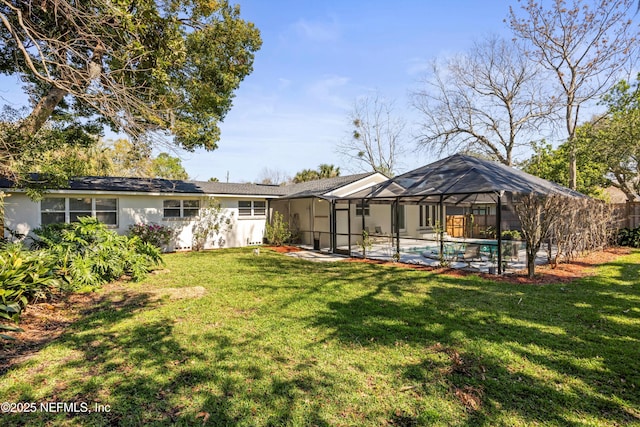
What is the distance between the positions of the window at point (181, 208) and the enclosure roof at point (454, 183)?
8182mm

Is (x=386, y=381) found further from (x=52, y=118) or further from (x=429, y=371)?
(x=52, y=118)

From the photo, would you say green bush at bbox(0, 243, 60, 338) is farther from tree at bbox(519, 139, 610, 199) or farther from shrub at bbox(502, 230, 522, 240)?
tree at bbox(519, 139, 610, 199)

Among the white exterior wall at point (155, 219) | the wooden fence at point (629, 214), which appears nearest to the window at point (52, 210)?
the white exterior wall at point (155, 219)

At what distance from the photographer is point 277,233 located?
16.3 metres

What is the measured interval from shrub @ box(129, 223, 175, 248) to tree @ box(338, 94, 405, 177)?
21.7 meters

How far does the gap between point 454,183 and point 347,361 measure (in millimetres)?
8396

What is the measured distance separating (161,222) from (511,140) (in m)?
24.4

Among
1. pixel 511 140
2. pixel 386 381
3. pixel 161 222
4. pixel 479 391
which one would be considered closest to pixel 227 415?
pixel 386 381

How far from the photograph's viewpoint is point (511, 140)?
77.5ft

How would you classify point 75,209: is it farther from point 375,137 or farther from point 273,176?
point 273,176

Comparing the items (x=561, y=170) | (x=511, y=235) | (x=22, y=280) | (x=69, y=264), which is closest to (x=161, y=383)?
(x=22, y=280)

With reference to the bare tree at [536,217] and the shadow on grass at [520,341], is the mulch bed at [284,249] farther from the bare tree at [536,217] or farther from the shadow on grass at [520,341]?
the bare tree at [536,217]

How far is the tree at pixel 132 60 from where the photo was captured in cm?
566

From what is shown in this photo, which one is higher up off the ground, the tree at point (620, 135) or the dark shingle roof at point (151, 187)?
the tree at point (620, 135)
